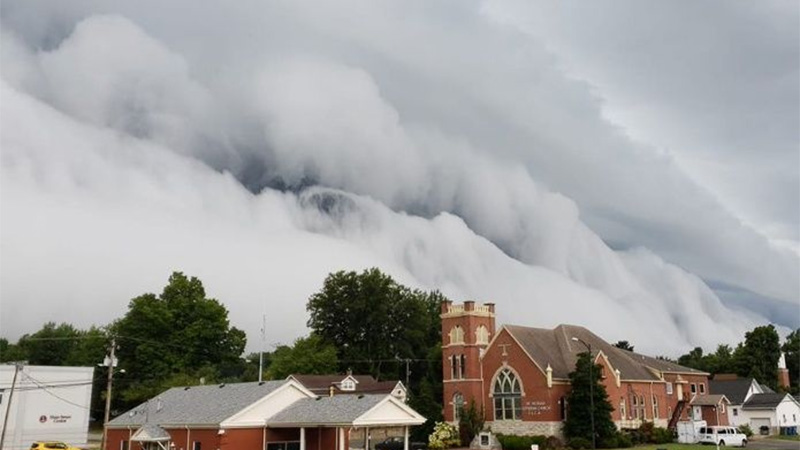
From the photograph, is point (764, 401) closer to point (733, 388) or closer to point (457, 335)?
point (733, 388)

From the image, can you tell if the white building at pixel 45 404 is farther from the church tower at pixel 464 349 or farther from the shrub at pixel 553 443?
the shrub at pixel 553 443

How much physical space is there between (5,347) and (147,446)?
130m

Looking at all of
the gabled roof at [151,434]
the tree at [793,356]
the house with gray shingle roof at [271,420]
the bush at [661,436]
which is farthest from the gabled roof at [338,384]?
the tree at [793,356]

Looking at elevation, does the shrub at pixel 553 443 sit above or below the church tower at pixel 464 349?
below

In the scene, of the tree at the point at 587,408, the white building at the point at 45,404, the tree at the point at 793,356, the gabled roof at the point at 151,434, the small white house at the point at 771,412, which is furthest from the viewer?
the tree at the point at 793,356

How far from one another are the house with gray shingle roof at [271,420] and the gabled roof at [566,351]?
2593 cm

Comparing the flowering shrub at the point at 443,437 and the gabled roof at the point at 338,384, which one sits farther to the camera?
the gabled roof at the point at 338,384

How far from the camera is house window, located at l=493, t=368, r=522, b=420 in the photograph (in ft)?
216

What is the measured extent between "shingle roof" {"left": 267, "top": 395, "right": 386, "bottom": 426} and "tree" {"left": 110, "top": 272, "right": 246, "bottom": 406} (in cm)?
4311

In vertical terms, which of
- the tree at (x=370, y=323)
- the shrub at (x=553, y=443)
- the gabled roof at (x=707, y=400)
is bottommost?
the shrub at (x=553, y=443)

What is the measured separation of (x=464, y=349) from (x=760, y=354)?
61.0 metres

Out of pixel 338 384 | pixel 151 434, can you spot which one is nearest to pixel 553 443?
pixel 151 434

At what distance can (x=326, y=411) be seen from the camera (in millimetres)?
Result: 41469

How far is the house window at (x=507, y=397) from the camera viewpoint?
6569 centimetres
